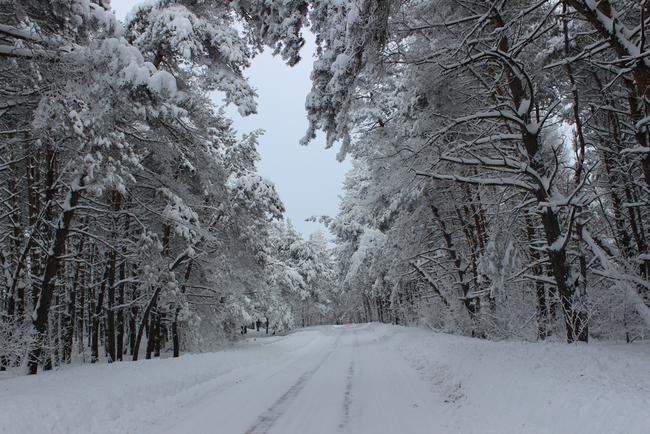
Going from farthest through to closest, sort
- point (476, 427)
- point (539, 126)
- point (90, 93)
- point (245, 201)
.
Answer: point (245, 201) < point (539, 126) < point (90, 93) < point (476, 427)

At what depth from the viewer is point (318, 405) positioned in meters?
8.19

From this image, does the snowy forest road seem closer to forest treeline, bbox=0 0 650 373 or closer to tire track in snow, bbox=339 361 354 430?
tire track in snow, bbox=339 361 354 430

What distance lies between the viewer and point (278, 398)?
909 cm

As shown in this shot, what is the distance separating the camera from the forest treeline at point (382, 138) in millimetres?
7250

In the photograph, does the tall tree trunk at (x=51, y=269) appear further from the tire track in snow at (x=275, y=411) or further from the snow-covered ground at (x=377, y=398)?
the tire track in snow at (x=275, y=411)

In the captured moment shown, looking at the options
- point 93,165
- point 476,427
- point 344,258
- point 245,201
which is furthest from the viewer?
point 344,258

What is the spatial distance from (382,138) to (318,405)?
1070 cm

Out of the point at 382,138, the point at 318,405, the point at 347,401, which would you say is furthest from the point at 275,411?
the point at 382,138

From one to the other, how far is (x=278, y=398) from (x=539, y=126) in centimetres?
754

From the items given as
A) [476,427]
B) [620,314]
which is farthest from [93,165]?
[620,314]

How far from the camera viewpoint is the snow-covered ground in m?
4.94

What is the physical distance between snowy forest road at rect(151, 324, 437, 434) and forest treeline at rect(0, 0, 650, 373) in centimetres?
352

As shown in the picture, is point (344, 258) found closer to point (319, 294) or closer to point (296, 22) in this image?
point (319, 294)

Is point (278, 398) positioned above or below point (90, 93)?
below
